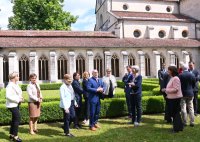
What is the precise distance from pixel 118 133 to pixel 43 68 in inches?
884

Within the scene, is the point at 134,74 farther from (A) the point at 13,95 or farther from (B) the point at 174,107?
(A) the point at 13,95

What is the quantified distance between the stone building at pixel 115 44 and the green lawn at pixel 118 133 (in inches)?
770

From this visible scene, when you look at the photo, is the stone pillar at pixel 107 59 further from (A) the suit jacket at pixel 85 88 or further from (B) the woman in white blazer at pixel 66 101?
(B) the woman in white blazer at pixel 66 101

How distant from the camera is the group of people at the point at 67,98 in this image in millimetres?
8055

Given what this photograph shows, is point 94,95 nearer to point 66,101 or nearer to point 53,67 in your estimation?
point 66,101

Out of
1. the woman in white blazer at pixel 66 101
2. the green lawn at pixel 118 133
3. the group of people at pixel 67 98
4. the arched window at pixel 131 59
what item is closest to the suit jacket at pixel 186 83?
the green lawn at pixel 118 133

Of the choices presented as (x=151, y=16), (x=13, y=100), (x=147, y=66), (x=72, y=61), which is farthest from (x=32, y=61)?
(x=13, y=100)

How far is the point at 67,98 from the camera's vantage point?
8.61 metres

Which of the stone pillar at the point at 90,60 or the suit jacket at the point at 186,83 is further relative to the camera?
the stone pillar at the point at 90,60

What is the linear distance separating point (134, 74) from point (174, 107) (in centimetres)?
194

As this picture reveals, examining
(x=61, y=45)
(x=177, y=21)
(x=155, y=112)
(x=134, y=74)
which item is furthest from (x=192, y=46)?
(x=134, y=74)

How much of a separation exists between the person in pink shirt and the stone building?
21.3 meters

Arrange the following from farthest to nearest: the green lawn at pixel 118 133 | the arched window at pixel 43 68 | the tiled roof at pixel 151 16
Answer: the tiled roof at pixel 151 16 < the arched window at pixel 43 68 < the green lawn at pixel 118 133

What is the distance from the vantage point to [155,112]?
12133mm
